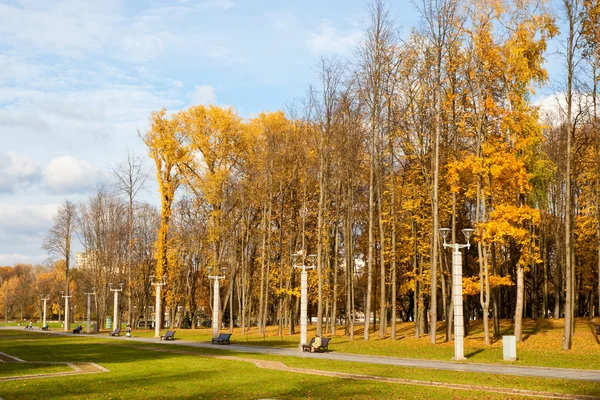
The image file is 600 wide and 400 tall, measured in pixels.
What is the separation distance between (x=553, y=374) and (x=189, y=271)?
155 feet

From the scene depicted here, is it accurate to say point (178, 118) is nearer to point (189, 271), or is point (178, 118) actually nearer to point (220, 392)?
point (189, 271)

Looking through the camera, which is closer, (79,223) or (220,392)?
(220,392)

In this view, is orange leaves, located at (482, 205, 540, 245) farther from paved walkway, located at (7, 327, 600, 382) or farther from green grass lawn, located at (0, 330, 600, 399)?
green grass lawn, located at (0, 330, 600, 399)

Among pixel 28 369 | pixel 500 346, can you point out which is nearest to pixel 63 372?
pixel 28 369

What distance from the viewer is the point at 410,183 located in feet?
133

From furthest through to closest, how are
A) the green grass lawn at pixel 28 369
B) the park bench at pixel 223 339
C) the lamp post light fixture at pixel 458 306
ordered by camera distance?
the park bench at pixel 223 339
the lamp post light fixture at pixel 458 306
the green grass lawn at pixel 28 369

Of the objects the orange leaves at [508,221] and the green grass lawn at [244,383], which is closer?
the green grass lawn at [244,383]

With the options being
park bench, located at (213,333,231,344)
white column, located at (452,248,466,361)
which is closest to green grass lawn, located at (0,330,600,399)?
white column, located at (452,248,466,361)

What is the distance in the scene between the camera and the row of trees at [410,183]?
1262 inches

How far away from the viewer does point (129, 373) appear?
21469mm

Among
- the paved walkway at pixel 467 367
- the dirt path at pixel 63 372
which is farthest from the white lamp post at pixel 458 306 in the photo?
the dirt path at pixel 63 372

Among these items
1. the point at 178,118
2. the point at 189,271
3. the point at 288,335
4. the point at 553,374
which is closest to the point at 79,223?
the point at 189,271

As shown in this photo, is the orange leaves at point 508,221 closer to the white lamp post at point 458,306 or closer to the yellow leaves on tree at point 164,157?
the white lamp post at point 458,306

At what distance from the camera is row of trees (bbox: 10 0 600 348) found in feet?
105
